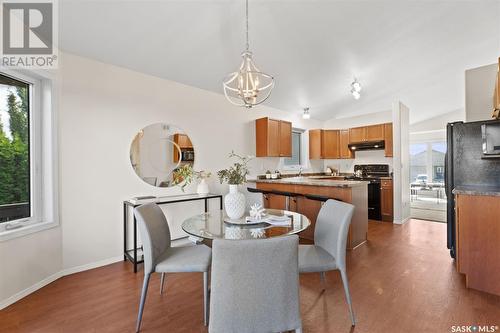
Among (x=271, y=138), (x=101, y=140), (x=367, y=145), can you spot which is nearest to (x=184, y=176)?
(x=101, y=140)

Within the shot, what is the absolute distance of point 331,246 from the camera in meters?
1.95

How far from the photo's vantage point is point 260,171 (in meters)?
4.93

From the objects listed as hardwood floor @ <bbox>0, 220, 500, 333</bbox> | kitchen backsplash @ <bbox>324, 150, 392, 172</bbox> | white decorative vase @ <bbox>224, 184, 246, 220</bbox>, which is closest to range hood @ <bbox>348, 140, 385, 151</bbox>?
kitchen backsplash @ <bbox>324, 150, 392, 172</bbox>

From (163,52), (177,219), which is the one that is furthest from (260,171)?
(163,52)

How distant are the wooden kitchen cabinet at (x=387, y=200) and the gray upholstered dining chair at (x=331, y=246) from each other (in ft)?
11.4

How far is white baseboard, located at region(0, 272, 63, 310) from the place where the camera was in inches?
80.6

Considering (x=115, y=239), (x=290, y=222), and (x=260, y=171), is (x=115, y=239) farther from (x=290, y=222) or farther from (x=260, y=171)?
(x=260, y=171)

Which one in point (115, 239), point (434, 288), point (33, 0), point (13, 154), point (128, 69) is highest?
point (33, 0)

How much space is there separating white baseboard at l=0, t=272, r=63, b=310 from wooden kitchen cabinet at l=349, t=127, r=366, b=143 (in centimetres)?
604

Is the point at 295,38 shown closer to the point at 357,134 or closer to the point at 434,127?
the point at 357,134

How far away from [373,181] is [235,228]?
4210mm

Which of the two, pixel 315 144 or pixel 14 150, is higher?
pixel 315 144

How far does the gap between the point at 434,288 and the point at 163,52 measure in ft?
12.7

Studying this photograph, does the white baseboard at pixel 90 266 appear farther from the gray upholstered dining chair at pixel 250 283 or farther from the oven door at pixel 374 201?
the oven door at pixel 374 201
